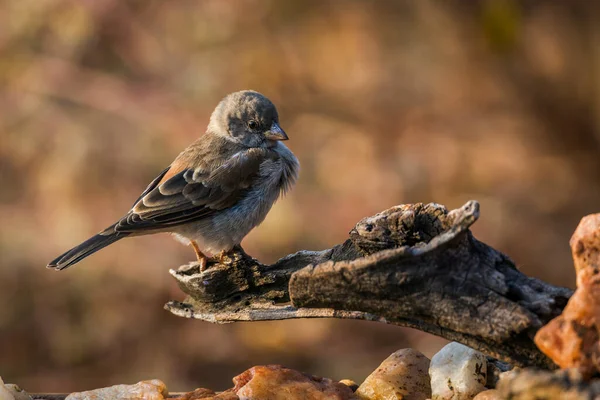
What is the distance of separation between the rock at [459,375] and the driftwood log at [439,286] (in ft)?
0.89

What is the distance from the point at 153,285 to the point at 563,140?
11.3 feet

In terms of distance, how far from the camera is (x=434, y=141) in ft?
20.7

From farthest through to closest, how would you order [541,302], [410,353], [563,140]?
[563,140]
[410,353]
[541,302]

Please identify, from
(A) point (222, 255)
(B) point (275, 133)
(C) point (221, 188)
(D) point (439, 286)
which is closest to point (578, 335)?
(D) point (439, 286)

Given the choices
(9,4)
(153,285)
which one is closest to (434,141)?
(153,285)

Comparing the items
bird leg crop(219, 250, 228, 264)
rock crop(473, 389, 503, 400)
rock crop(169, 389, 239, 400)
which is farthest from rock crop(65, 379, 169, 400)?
rock crop(473, 389, 503, 400)

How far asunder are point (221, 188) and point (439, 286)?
1.61 m

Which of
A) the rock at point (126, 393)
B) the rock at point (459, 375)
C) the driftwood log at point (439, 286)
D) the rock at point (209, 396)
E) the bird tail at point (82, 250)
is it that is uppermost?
the bird tail at point (82, 250)

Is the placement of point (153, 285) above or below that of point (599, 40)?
below

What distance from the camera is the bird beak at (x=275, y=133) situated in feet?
11.7

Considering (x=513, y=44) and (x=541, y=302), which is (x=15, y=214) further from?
(x=541, y=302)

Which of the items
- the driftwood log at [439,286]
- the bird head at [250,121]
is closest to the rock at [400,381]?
the driftwood log at [439,286]

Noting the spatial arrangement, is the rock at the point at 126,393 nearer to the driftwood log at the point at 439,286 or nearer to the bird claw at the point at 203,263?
the bird claw at the point at 203,263

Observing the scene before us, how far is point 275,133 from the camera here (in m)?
3.59
